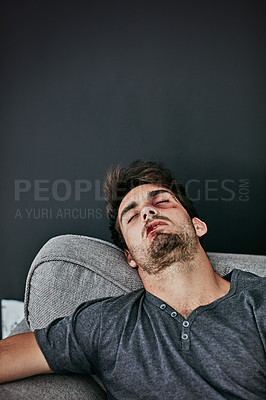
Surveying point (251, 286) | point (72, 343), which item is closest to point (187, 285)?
point (251, 286)

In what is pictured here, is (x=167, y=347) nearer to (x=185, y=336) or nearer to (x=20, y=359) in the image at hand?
(x=185, y=336)

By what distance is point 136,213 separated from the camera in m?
1.57

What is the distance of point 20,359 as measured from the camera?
1145 mm

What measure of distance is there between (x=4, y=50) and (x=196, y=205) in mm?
1313

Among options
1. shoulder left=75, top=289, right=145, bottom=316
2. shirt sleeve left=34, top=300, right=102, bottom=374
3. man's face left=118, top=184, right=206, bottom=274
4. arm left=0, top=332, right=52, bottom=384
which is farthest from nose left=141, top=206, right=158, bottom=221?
arm left=0, top=332, right=52, bottom=384

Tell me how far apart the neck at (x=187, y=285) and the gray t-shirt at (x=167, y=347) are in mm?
52

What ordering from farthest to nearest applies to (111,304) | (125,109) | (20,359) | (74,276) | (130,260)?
(125,109) < (130,260) < (74,276) < (111,304) < (20,359)

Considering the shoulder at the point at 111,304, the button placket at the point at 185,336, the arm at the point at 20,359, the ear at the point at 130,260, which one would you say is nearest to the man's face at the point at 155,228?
the ear at the point at 130,260

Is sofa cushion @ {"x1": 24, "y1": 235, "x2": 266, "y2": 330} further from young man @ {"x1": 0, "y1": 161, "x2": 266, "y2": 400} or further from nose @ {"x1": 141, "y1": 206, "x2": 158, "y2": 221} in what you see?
nose @ {"x1": 141, "y1": 206, "x2": 158, "y2": 221}

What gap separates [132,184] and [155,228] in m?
0.28

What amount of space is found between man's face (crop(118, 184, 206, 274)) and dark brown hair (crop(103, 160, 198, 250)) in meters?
0.05

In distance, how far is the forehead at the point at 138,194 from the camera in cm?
159

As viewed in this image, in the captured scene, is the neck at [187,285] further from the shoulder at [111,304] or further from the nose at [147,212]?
the nose at [147,212]

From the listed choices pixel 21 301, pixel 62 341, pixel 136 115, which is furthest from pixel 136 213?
pixel 21 301
